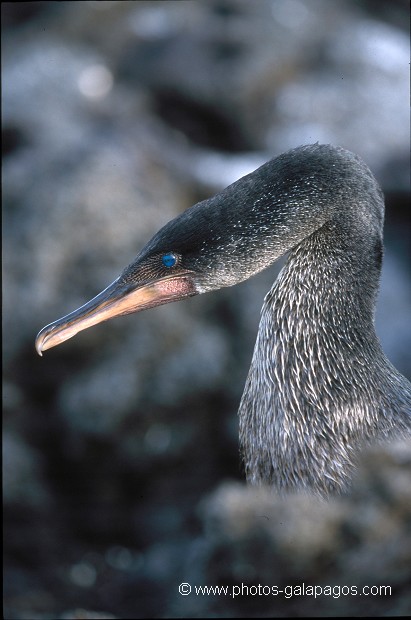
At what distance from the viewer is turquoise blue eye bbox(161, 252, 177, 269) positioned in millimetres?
2822

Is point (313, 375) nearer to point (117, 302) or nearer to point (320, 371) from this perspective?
point (320, 371)

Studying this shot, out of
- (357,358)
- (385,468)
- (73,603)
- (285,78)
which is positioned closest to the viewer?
(385,468)

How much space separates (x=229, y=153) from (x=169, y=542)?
2.25 m

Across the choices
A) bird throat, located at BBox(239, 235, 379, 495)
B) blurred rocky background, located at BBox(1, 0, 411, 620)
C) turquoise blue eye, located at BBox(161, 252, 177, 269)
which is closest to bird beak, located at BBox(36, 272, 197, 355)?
turquoise blue eye, located at BBox(161, 252, 177, 269)

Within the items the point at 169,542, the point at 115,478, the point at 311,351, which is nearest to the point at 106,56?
the point at 115,478

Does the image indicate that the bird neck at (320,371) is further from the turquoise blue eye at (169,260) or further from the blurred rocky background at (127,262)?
the blurred rocky background at (127,262)

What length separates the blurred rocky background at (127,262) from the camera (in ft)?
16.8

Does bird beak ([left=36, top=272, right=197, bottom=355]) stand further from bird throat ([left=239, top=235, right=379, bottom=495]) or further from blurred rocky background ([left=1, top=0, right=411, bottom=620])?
blurred rocky background ([left=1, top=0, right=411, bottom=620])

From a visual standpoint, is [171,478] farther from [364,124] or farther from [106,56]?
[106,56]

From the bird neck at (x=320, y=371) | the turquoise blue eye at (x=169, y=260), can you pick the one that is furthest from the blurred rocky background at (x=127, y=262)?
the turquoise blue eye at (x=169, y=260)

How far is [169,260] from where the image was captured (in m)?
2.83

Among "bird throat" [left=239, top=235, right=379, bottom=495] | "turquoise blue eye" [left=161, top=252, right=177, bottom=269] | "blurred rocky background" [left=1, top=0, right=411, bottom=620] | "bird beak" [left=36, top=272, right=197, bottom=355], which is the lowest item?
"bird throat" [left=239, top=235, right=379, bottom=495]

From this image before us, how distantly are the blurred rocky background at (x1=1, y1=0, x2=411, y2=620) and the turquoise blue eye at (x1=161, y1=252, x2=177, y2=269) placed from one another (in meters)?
1.89

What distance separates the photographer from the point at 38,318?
5.26 m
